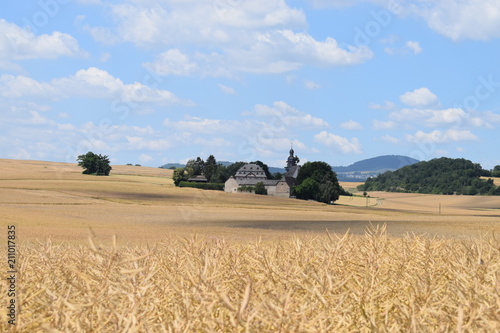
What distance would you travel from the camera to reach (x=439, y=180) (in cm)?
16662

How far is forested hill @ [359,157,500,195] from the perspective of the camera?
493ft

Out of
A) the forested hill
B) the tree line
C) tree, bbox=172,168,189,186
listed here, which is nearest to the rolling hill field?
tree, bbox=172,168,189,186

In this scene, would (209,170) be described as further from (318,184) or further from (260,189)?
(318,184)

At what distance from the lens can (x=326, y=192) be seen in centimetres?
9931

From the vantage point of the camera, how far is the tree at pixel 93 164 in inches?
4651

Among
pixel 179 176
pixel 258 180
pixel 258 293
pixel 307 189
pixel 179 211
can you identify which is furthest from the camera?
pixel 258 180

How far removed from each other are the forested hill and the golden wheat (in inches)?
5972

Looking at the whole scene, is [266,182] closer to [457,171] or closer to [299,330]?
[457,171]

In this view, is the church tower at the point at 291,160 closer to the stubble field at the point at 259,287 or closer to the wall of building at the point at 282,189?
the wall of building at the point at 282,189

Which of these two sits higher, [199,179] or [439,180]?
[439,180]

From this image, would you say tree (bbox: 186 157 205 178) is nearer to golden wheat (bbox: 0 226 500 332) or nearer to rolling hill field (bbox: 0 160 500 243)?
rolling hill field (bbox: 0 160 500 243)

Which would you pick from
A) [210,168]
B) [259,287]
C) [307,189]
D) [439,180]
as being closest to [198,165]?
[210,168]

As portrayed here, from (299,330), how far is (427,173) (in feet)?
612

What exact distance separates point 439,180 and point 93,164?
108m
